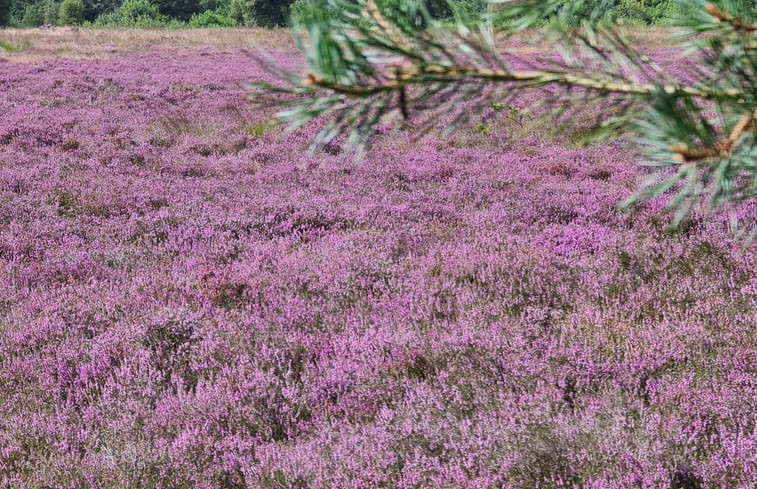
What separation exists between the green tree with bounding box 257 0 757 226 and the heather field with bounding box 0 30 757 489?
152 millimetres

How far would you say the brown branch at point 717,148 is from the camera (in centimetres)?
124

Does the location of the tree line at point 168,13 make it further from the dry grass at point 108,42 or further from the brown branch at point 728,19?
the brown branch at point 728,19

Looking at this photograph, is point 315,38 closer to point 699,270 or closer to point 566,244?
point 699,270

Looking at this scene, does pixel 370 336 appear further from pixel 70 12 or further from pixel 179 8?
pixel 179 8

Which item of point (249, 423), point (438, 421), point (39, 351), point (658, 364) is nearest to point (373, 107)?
point (438, 421)

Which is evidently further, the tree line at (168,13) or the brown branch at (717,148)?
the tree line at (168,13)

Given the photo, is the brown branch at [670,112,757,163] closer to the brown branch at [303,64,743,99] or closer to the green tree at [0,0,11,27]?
the brown branch at [303,64,743,99]

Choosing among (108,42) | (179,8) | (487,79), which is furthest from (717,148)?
(179,8)

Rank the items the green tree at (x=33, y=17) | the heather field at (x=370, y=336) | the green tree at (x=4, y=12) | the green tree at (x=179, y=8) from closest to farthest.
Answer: the heather field at (x=370, y=336) → the green tree at (x=4, y=12) → the green tree at (x=179, y=8) → the green tree at (x=33, y=17)

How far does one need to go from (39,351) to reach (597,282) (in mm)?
3511

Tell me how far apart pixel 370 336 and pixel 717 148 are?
2.54 meters

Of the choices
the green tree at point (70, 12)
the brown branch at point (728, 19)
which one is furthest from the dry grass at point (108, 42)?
the green tree at point (70, 12)

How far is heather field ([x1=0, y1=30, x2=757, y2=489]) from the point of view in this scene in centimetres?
252

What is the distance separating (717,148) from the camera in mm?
1296
